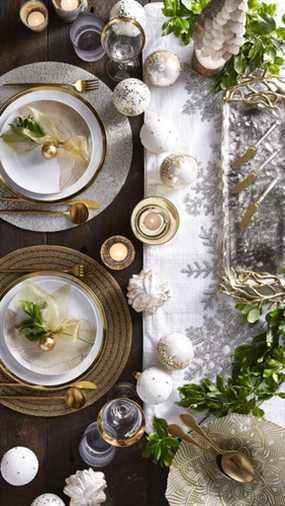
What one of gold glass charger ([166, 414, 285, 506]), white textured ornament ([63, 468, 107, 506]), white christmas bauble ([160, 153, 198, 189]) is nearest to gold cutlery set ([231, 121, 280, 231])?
white christmas bauble ([160, 153, 198, 189])

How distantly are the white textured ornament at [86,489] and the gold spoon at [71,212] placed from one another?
58 cm

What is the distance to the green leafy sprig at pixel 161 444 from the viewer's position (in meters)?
1.71

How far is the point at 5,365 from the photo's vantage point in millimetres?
1771

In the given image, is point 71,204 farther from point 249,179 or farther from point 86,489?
point 86,489

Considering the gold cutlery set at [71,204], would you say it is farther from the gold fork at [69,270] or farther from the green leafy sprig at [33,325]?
the green leafy sprig at [33,325]

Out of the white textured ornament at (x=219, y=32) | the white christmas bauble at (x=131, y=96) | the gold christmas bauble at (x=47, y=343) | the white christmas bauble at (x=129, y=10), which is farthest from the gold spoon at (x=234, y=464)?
the white christmas bauble at (x=129, y=10)

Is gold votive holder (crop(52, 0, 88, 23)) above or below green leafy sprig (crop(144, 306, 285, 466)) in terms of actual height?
above

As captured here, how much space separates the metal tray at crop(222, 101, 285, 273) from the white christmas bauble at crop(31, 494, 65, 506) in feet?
2.17

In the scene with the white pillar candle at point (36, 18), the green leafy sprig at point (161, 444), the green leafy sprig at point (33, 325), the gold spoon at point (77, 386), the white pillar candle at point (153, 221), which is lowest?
the green leafy sprig at point (161, 444)

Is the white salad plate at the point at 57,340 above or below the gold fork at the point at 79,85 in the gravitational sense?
below

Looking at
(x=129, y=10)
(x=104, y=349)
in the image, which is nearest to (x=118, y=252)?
(x=104, y=349)

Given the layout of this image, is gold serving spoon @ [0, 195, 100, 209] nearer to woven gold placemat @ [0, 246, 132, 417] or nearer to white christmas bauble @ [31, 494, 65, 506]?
woven gold placemat @ [0, 246, 132, 417]

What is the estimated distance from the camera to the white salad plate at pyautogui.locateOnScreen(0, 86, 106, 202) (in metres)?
1.77

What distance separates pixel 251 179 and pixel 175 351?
1.41 feet
